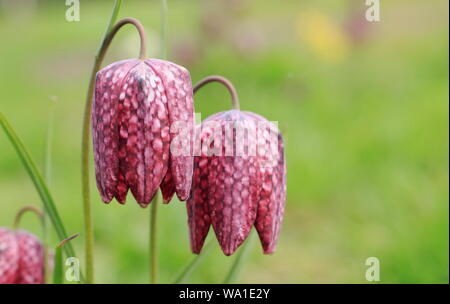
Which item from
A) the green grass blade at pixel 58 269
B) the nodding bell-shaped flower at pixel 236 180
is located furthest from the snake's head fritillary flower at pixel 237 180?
the green grass blade at pixel 58 269

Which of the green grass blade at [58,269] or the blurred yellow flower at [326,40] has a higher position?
the blurred yellow flower at [326,40]

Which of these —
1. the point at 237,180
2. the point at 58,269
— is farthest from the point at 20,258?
the point at 237,180

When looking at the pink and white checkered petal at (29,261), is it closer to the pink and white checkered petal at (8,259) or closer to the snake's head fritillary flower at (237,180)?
the pink and white checkered petal at (8,259)

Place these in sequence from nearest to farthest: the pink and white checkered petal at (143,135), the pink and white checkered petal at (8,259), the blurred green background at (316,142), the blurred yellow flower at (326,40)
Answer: the pink and white checkered petal at (143,135) → the pink and white checkered petal at (8,259) → the blurred green background at (316,142) → the blurred yellow flower at (326,40)

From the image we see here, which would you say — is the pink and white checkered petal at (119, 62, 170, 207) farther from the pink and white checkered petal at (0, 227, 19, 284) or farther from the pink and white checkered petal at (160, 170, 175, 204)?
the pink and white checkered petal at (0, 227, 19, 284)

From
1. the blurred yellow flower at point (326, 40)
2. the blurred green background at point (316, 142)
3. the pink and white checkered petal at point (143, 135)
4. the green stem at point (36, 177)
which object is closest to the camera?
the pink and white checkered petal at point (143, 135)

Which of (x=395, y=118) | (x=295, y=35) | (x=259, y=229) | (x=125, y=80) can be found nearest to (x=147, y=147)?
(x=125, y=80)

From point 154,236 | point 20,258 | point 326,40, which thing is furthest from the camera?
point 326,40

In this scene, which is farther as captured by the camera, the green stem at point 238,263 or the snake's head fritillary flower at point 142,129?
the green stem at point 238,263

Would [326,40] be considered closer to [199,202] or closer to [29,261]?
[29,261]

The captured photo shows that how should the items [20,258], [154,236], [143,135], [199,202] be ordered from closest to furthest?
[143,135] < [199,202] < [154,236] < [20,258]
